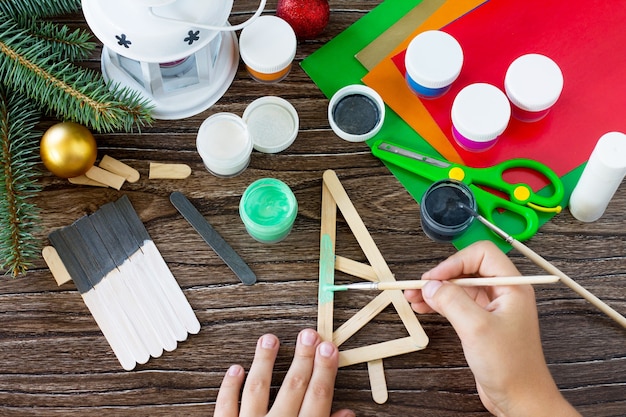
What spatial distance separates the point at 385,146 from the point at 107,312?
1.64 ft

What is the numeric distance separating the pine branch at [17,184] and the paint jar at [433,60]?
60 cm

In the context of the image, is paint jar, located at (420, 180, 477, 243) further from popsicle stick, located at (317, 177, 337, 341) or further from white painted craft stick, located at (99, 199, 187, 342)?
white painted craft stick, located at (99, 199, 187, 342)

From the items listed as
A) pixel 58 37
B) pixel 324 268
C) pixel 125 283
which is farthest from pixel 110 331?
pixel 58 37

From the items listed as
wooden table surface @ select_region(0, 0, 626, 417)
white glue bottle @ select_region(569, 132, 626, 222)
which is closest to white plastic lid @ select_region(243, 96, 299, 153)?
wooden table surface @ select_region(0, 0, 626, 417)

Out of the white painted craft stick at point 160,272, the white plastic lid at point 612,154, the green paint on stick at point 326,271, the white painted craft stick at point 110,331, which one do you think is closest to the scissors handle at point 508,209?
the white plastic lid at point 612,154

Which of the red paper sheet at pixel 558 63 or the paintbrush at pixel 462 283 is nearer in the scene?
the paintbrush at pixel 462 283

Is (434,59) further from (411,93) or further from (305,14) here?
(305,14)

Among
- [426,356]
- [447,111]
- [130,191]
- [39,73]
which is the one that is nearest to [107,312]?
[130,191]

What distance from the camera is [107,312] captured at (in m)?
1.06

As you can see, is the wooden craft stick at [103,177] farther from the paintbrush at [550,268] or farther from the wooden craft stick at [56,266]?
the paintbrush at [550,268]

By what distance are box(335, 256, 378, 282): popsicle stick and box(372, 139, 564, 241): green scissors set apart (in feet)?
0.57

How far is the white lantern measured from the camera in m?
0.96

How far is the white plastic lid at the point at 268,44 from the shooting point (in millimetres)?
1128

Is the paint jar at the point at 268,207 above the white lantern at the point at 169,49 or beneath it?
beneath
